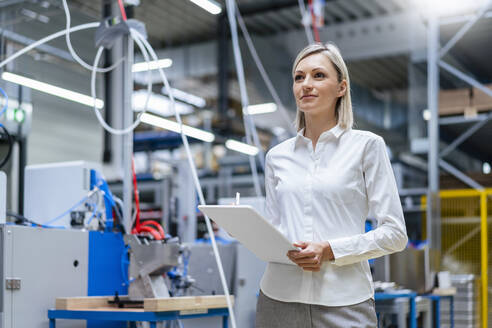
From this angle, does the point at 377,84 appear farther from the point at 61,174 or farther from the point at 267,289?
the point at 267,289

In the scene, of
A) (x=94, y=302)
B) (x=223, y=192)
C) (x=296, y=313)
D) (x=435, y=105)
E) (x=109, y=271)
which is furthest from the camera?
(x=223, y=192)

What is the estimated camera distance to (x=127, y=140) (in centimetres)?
285

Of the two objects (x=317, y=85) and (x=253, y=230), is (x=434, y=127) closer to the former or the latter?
(x=317, y=85)

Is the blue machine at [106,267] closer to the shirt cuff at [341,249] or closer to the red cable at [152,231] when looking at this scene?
the red cable at [152,231]

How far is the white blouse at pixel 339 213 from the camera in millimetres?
1386

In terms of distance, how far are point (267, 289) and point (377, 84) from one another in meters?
10.7

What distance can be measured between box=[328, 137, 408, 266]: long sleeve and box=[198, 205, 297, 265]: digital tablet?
118mm

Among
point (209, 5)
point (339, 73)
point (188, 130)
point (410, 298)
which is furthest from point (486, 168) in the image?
point (339, 73)

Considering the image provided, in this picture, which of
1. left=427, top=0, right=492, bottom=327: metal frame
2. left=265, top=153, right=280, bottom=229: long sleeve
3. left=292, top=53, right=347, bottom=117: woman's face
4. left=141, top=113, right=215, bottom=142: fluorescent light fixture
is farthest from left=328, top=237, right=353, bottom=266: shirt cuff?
left=141, top=113, right=215, bottom=142: fluorescent light fixture

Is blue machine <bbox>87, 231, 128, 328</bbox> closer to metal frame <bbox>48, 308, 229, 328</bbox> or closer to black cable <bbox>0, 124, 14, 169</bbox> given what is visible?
metal frame <bbox>48, 308, 229, 328</bbox>

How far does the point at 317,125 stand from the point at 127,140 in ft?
4.91

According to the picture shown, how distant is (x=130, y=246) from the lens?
8.51 ft

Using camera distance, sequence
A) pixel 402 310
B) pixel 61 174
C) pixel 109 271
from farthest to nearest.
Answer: pixel 402 310 → pixel 61 174 → pixel 109 271

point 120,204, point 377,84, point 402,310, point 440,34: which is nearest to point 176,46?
point 377,84
